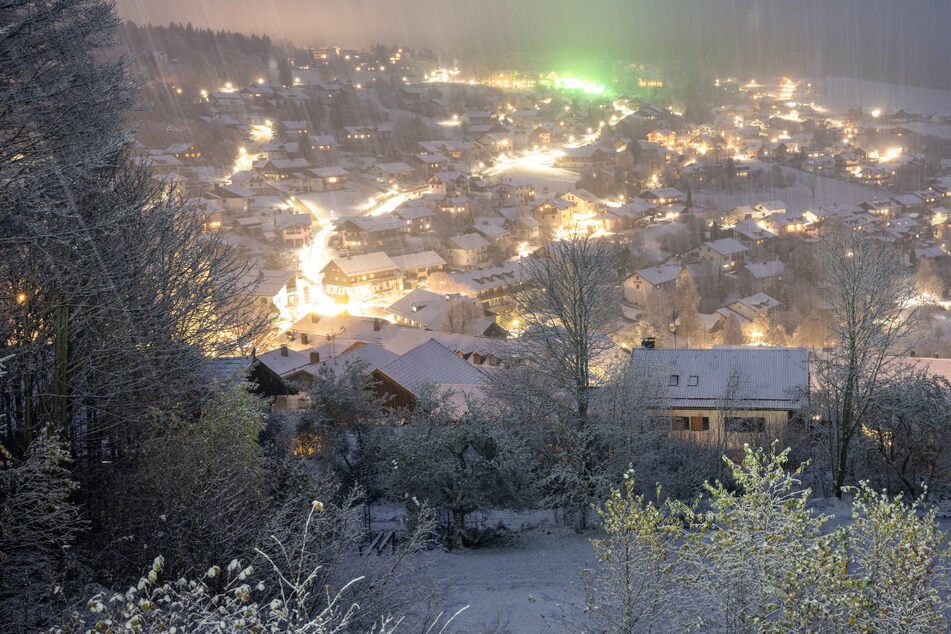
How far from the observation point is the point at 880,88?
101062mm

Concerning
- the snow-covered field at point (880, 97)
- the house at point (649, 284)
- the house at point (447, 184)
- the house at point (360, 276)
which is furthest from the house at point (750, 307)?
the snow-covered field at point (880, 97)

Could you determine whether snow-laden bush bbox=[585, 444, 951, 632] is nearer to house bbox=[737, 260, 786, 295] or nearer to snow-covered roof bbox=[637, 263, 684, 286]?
snow-covered roof bbox=[637, 263, 684, 286]

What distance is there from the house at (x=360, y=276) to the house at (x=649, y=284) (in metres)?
10.3

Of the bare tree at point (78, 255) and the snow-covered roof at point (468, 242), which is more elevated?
the snow-covered roof at point (468, 242)

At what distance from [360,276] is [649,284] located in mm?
12373

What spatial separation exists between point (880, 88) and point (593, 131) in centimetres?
5524

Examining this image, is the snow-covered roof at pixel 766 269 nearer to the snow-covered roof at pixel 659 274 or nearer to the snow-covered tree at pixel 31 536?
the snow-covered roof at pixel 659 274

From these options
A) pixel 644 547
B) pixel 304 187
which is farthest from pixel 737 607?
pixel 304 187

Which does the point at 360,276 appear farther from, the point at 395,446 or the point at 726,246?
the point at 395,446

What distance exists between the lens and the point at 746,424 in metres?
11.8

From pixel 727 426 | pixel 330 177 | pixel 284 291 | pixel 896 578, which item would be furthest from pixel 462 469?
pixel 330 177

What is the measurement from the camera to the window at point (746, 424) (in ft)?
37.7

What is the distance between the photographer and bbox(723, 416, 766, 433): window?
11484mm

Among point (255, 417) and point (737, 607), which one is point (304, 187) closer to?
point (255, 417)
